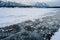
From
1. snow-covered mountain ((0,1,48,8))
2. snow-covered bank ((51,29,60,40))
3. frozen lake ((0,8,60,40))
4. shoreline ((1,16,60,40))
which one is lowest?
snow-covered bank ((51,29,60,40))

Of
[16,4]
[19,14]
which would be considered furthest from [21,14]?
[16,4]

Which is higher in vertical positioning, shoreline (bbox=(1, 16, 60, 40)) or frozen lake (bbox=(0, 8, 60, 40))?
frozen lake (bbox=(0, 8, 60, 40))

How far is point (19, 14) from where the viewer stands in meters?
1.26

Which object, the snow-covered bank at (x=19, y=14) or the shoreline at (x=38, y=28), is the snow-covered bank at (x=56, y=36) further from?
the snow-covered bank at (x=19, y=14)

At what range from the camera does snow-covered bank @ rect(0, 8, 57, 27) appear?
3.95 feet

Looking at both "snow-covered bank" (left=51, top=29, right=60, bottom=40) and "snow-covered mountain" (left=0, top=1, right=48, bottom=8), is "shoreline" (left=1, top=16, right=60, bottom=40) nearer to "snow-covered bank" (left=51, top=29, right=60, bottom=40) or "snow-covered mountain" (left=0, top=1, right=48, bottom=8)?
"snow-covered bank" (left=51, top=29, right=60, bottom=40)

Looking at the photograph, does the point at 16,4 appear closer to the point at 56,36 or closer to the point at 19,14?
the point at 19,14

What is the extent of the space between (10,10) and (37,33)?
44 centimetres

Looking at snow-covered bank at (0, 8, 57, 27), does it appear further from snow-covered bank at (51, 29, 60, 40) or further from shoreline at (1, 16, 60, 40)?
snow-covered bank at (51, 29, 60, 40)

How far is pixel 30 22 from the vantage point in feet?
4.17

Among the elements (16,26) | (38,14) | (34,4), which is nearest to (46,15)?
(38,14)

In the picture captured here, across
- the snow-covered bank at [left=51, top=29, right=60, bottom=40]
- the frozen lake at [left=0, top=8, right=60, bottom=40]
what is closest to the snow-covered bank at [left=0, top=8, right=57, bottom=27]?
the frozen lake at [left=0, top=8, right=60, bottom=40]

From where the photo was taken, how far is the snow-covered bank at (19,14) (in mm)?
1204

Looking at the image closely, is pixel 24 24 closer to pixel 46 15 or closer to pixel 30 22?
pixel 30 22
